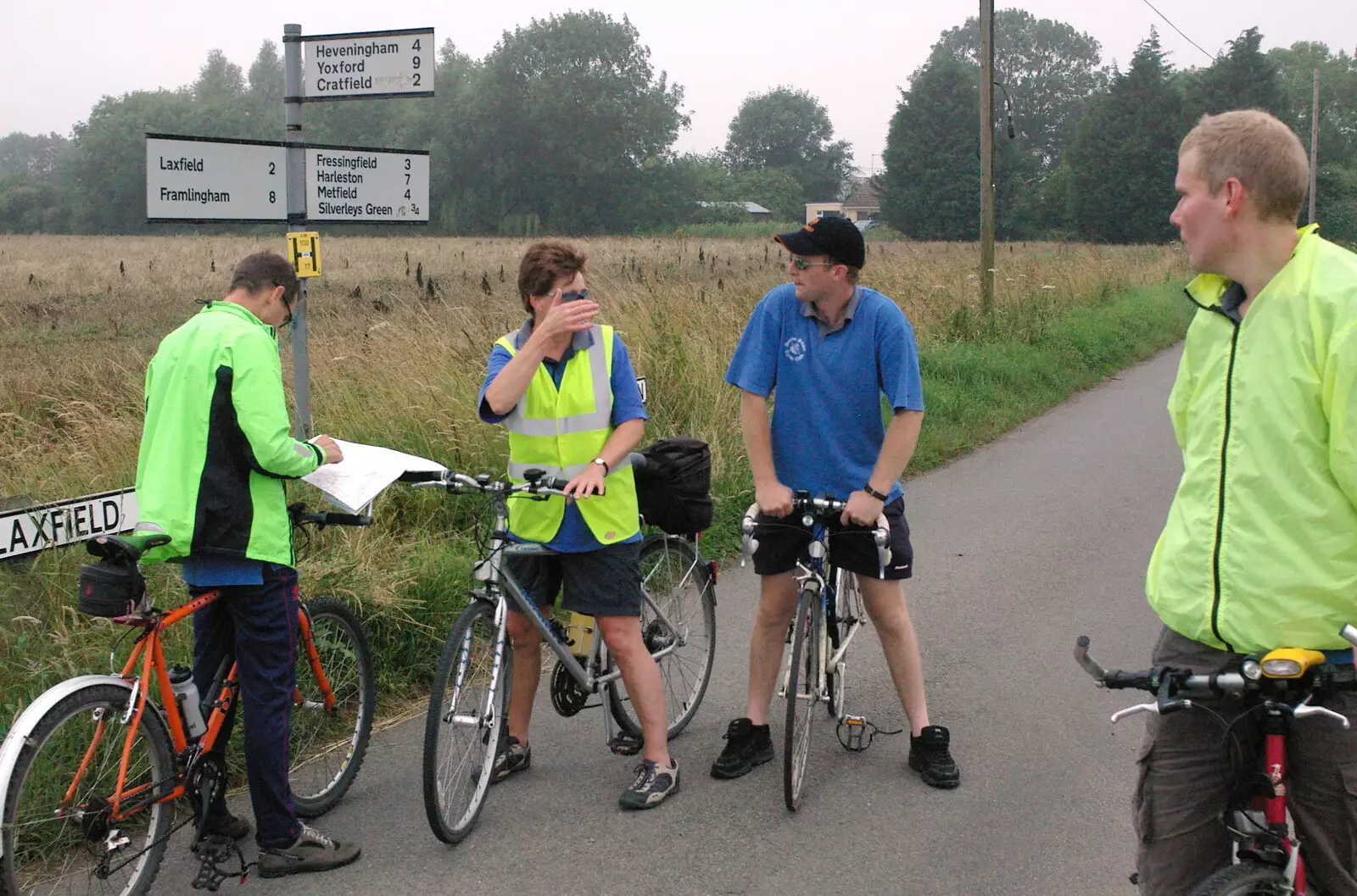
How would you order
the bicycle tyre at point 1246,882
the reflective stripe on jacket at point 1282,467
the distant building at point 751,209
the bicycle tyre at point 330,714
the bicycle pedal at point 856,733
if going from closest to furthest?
the reflective stripe on jacket at point 1282,467 < the bicycle tyre at point 1246,882 < the bicycle tyre at point 330,714 < the bicycle pedal at point 856,733 < the distant building at point 751,209

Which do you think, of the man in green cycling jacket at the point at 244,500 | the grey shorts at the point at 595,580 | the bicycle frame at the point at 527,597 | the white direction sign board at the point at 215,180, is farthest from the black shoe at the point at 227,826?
the white direction sign board at the point at 215,180

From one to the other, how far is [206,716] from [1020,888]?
8.28 ft

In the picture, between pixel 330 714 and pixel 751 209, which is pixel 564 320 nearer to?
pixel 330 714

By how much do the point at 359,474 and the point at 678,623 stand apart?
1.52 m

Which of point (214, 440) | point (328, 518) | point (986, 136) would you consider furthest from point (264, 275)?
point (986, 136)

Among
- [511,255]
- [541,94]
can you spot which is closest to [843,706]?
[511,255]

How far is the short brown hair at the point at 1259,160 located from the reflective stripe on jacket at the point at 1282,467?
0.35ft

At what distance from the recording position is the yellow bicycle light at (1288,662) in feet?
Answer: 7.74

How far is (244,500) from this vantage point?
12.5 ft

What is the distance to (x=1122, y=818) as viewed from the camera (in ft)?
14.4

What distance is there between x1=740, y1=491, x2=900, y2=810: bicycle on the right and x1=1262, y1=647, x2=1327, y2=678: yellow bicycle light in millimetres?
2059

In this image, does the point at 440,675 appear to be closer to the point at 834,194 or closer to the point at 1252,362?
the point at 1252,362

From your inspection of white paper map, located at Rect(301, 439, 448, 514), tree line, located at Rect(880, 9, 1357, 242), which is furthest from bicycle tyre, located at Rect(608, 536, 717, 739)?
tree line, located at Rect(880, 9, 1357, 242)

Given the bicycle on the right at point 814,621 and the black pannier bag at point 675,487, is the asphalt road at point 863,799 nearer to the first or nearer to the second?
the bicycle on the right at point 814,621
